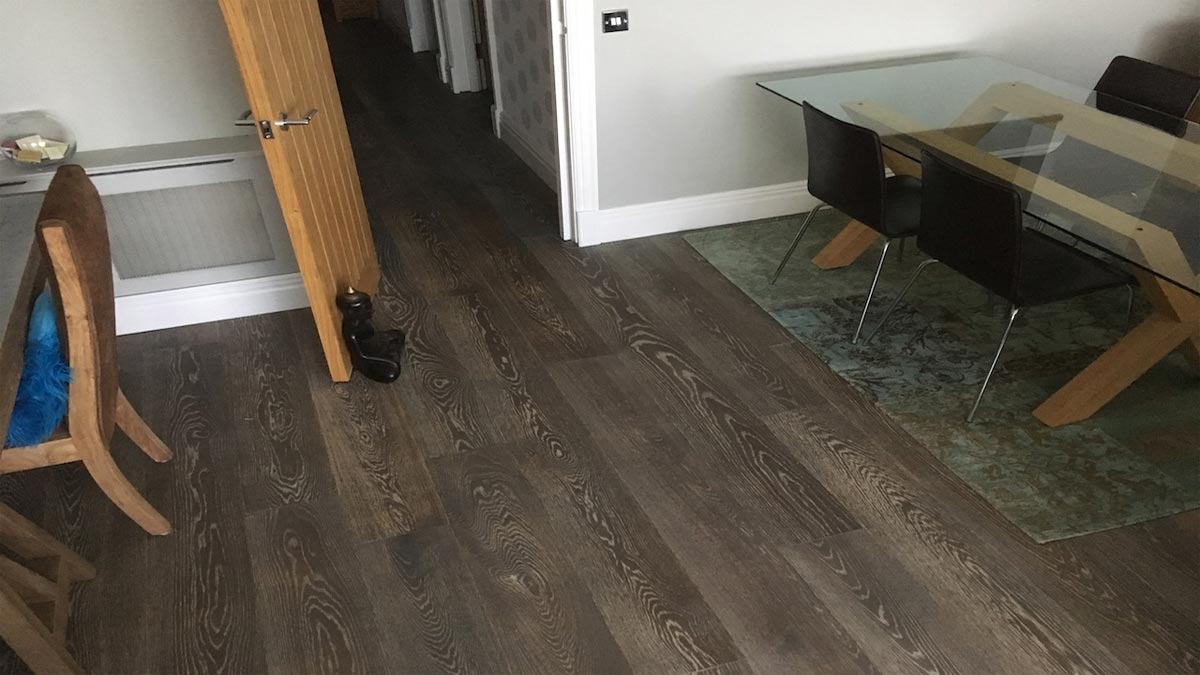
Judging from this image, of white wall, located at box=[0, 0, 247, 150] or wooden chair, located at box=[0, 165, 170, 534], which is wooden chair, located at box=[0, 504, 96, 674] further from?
white wall, located at box=[0, 0, 247, 150]

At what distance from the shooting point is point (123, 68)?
263 centimetres

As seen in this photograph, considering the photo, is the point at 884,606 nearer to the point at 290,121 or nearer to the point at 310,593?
the point at 310,593

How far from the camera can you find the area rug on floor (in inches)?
84.4

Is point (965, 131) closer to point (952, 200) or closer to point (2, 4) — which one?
point (952, 200)

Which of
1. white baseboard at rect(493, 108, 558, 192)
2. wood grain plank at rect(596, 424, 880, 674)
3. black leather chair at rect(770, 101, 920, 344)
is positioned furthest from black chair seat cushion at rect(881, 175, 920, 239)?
white baseboard at rect(493, 108, 558, 192)

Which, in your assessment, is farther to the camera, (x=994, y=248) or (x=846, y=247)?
(x=846, y=247)

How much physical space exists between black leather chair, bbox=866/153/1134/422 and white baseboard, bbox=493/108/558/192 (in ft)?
6.18

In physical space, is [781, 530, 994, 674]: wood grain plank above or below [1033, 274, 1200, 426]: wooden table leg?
below

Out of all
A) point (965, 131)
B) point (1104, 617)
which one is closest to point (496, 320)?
point (965, 131)

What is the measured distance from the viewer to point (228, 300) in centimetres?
300

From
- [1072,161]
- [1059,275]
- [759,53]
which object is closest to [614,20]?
[759,53]

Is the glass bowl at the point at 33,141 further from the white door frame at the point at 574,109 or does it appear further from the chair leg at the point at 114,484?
the white door frame at the point at 574,109

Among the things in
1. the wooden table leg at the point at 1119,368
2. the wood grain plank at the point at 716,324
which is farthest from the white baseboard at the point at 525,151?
the wooden table leg at the point at 1119,368

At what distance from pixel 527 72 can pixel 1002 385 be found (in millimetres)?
2629
